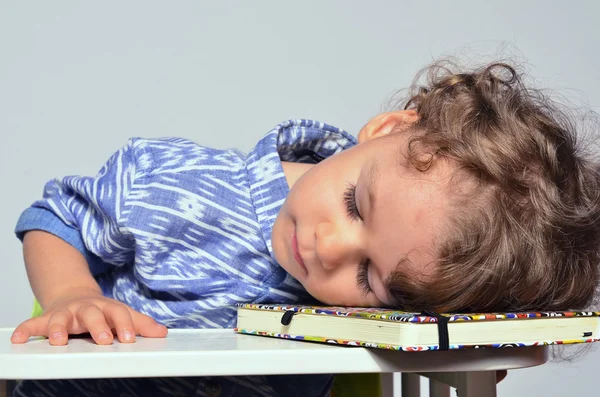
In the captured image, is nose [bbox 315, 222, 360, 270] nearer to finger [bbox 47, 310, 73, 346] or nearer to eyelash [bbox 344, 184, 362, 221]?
eyelash [bbox 344, 184, 362, 221]

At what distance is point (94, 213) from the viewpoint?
1163mm

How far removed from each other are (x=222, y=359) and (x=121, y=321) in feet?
0.61

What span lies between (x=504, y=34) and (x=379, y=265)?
121cm

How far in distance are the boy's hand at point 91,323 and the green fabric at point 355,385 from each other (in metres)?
0.21

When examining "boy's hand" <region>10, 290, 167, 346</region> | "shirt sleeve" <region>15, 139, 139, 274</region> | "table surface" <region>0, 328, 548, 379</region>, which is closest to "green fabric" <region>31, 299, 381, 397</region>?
"shirt sleeve" <region>15, 139, 139, 274</region>

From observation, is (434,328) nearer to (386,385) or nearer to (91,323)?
(91,323)

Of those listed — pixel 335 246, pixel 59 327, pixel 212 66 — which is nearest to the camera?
pixel 59 327

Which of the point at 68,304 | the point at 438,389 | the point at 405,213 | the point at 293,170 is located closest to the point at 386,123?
the point at 293,170

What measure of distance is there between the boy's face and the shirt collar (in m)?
0.07

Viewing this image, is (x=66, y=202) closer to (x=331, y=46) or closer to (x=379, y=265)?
(x=379, y=265)

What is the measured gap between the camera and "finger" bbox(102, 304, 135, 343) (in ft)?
2.69

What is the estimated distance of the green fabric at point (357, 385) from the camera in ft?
3.65

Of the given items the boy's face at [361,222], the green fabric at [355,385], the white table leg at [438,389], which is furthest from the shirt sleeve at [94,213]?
the white table leg at [438,389]

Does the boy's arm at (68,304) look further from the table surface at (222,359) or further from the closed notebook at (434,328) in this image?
the closed notebook at (434,328)
